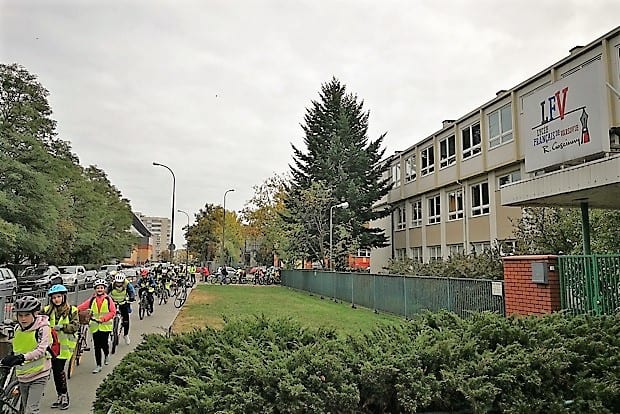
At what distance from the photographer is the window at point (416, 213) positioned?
4022 cm

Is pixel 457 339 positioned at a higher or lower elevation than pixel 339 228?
lower

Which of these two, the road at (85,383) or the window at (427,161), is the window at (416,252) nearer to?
the window at (427,161)

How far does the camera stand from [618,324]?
626cm

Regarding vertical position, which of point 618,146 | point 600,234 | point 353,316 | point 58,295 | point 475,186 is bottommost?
point 353,316

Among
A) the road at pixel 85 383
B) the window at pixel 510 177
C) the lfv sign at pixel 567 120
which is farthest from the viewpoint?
the window at pixel 510 177

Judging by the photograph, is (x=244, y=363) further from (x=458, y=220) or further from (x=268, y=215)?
(x=268, y=215)

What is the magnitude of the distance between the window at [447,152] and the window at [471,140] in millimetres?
1419

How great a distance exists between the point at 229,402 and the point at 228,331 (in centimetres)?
186

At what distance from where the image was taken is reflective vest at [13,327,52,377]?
5934mm

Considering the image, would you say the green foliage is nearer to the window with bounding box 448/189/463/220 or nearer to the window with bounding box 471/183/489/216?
the window with bounding box 471/183/489/216

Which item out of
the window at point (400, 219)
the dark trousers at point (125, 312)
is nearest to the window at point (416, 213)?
the window at point (400, 219)

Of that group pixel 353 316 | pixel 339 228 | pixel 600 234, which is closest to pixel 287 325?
pixel 600 234

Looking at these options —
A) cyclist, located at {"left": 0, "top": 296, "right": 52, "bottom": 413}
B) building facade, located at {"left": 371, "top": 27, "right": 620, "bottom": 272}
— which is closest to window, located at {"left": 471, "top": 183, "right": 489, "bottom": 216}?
building facade, located at {"left": 371, "top": 27, "right": 620, "bottom": 272}

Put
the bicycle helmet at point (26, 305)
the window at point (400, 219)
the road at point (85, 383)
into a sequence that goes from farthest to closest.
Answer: the window at point (400, 219) → the road at point (85, 383) → the bicycle helmet at point (26, 305)
